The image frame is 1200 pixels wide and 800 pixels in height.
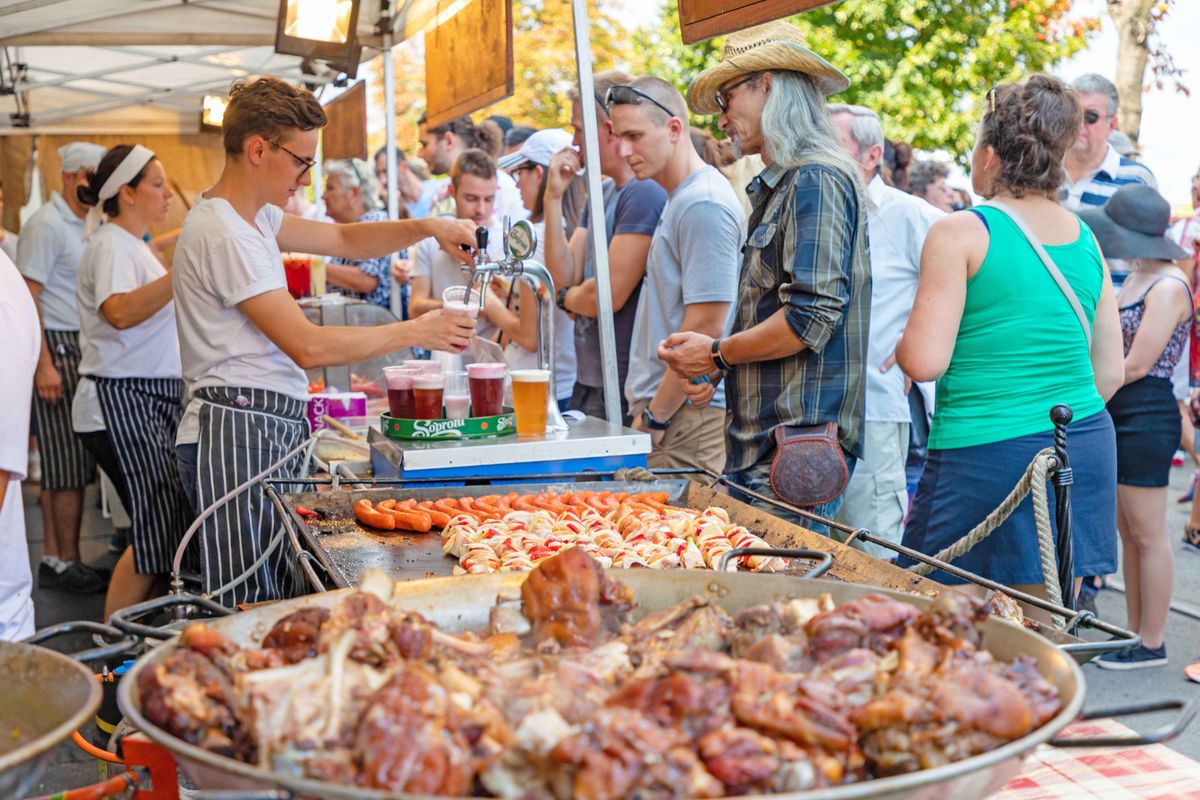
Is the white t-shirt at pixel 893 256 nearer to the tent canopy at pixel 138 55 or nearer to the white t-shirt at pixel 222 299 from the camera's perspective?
the tent canopy at pixel 138 55

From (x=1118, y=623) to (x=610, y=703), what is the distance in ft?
18.0

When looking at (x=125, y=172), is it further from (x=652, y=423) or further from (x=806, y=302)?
(x=806, y=302)

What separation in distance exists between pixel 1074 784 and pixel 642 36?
23.7m

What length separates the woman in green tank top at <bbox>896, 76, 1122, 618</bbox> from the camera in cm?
328

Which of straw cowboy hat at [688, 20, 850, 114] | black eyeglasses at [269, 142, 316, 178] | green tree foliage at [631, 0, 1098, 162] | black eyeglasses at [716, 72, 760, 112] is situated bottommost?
black eyeglasses at [269, 142, 316, 178]

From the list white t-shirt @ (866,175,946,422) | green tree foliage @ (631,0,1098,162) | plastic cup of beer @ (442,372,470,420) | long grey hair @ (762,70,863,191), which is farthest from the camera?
green tree foliage @ (631,0,1098,162)

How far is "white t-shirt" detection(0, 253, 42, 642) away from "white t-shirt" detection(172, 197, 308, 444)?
51.5 inches

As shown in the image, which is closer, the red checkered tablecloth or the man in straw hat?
the red checkered tablecloth

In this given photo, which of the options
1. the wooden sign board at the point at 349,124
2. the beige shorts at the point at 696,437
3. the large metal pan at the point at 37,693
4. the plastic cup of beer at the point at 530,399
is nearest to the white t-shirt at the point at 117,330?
the plastic cup of beer at the point at 530,399

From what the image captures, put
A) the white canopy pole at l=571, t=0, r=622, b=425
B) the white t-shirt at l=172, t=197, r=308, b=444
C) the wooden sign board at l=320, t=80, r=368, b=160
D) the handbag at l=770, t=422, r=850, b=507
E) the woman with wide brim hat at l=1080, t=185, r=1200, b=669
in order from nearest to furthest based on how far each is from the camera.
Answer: the handbag at l=770, t=422, r=850, b=507 → the white t-shirt at l=172, t=197, r=308, b=444 → the white canopy pole at l=571, t=0, r=622, b=425 → the woman with wide brim hat at l=1080, t=185, r=1200, b=669 → the wooden sign board at l=320, t=80, r=368, b=160

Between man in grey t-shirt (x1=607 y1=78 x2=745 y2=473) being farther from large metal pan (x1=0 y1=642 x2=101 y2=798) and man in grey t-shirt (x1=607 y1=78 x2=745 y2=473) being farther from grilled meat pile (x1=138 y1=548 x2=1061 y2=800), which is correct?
large metal pan (x1=0 y1=642 x2=101 y2=798)

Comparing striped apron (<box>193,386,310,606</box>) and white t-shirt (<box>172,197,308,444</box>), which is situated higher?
white t-shirt (<box>172,197,308,444</box>)

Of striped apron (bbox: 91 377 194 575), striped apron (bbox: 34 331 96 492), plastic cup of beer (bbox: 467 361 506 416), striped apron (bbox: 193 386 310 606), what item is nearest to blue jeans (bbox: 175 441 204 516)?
striped apron (bbox: 193 386 310 606)

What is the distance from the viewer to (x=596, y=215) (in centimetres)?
435
